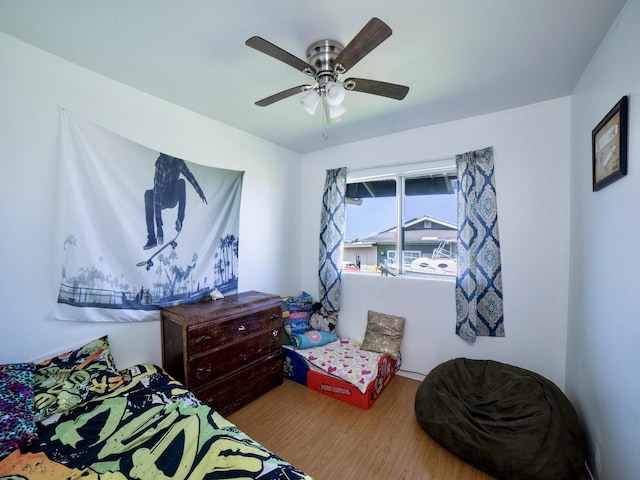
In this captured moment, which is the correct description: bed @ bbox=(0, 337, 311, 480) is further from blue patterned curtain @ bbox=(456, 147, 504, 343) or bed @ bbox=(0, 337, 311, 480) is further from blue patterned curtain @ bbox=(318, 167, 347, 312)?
blue patterned curtain @ bbox=(456, 147, 504, 343)

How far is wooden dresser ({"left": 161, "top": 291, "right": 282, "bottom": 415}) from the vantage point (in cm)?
194

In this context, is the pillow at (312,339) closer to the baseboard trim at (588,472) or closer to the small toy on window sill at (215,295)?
the small toy on window sill at (215,295)

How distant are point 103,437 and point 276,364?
1474 millimetres

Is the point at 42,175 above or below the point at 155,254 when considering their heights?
above

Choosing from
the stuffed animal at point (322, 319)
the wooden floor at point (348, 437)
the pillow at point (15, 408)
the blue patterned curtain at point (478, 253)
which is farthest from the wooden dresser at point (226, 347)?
the blue patterned curtain at point (478, 253)

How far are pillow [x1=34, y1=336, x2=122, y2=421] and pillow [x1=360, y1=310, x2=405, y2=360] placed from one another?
2192 millimetres

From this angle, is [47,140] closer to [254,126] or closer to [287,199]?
[254,126]

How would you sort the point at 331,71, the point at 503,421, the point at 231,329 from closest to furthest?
1. the point at 331,71
2. the point at 503,421
3. the point at 231,329

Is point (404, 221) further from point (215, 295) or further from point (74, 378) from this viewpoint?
point (74, 378)

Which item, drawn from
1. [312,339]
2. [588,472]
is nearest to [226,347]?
[312,339]

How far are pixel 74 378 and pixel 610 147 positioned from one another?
3.24 metres

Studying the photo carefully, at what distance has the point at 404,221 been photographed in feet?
9.67

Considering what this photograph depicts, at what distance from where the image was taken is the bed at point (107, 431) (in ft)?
3.50

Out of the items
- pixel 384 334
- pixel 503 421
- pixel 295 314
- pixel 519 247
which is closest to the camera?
pixel 503 421
